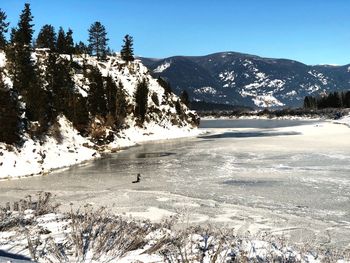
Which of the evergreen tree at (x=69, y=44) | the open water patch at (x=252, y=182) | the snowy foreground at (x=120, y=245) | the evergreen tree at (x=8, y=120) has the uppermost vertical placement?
the evergreen tree at (x=69, y=44)

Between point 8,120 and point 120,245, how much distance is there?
27.3 m

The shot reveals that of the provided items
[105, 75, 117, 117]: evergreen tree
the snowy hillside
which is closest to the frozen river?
the snowy hillside

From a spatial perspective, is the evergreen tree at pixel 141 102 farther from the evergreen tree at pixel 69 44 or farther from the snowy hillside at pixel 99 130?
the evergreen tree at pixel 69 44

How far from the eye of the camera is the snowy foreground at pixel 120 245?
8227mm

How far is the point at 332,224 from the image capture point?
15.2m

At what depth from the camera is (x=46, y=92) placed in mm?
46000

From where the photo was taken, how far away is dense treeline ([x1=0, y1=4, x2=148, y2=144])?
36844mm

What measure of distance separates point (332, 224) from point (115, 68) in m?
68.7

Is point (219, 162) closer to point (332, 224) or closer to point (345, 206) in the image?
point (345, 206)

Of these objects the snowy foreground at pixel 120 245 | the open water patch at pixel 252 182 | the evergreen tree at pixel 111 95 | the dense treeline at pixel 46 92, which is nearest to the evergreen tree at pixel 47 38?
the dense treeline at pixel 46 92

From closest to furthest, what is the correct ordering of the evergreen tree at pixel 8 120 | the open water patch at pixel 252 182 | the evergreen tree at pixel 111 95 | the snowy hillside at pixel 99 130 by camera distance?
1. the open water patch at pixel 252 182
2. the snowy hillside at pixel 99 130
3. the evergreen tree at pixel 8 120
4. the evergreen tree at pixel 111 95

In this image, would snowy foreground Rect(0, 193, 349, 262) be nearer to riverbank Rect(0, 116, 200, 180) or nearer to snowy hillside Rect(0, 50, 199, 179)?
riverbank Rect(0, 116, 200, 180)

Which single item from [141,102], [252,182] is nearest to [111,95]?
[141,102]

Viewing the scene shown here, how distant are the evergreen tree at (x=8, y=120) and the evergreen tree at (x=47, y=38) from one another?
40.1 m
